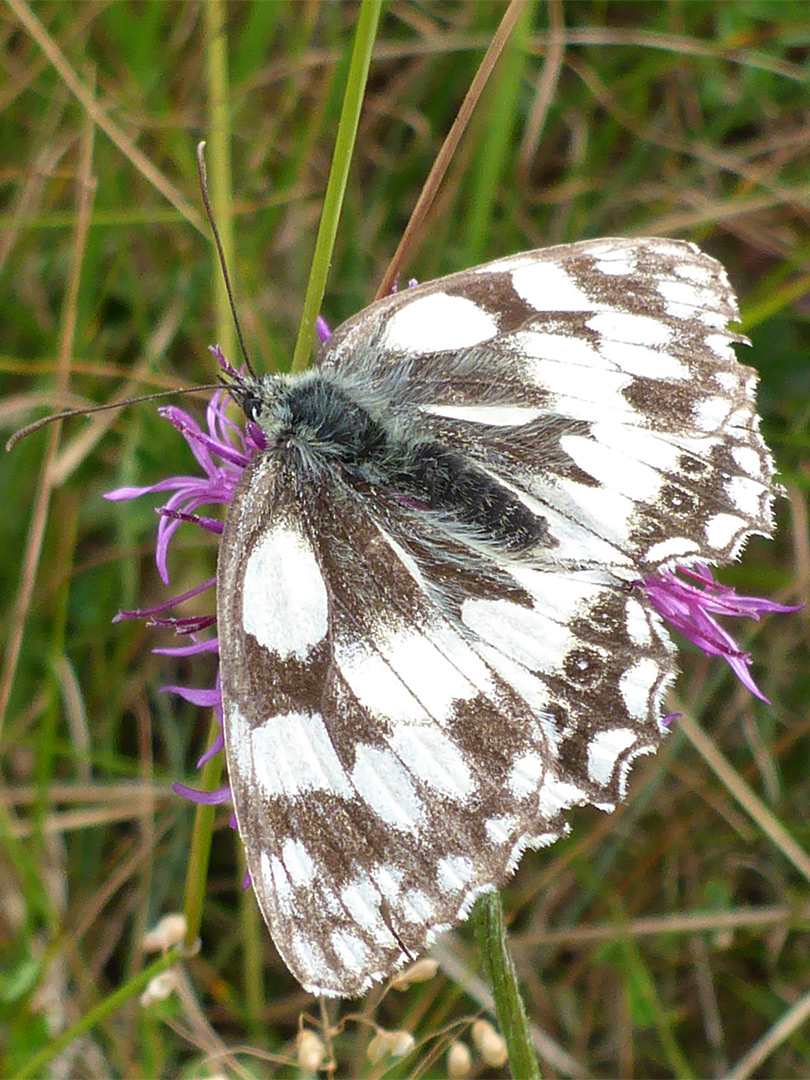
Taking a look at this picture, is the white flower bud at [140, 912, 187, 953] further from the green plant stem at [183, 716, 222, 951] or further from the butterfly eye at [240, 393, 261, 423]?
the butterfly eye at [240, 393, 261, 423]

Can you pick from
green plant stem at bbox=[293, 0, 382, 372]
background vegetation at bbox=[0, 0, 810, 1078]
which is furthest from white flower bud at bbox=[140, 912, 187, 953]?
green plant stem at bbox=[293, 0, 382, 372]

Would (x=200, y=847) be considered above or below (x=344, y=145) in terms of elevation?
below

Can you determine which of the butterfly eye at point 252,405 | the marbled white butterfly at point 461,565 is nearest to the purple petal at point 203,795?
the marbled white butterfly at point 461,565

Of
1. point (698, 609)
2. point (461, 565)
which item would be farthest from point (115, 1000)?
point (698, 609)

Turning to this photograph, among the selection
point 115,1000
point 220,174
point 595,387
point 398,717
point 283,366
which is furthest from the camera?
point 283,366

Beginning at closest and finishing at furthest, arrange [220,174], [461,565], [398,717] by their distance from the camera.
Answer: [398,717]
[461,565]
[220,174]

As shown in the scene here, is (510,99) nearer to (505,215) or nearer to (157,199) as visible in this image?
(505,215)

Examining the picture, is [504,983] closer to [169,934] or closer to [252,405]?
[169,934]

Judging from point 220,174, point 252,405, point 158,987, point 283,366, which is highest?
point 220,174
